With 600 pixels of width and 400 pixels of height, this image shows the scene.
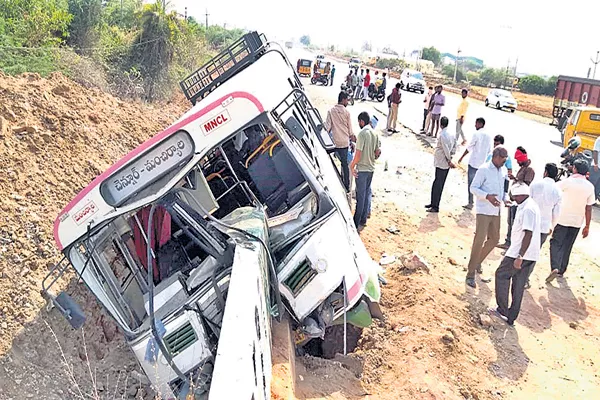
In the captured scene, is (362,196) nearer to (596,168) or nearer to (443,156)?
(443,156)

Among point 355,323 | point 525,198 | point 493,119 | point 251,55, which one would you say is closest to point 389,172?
point 251,55

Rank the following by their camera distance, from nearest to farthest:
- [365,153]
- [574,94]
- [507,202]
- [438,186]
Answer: [507,202]
[365,153]
[438,186]
[574,94]

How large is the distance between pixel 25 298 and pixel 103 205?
6.61 feet

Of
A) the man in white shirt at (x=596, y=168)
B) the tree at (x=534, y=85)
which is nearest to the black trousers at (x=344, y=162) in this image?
the man in white shirt at (x=596, y=168)

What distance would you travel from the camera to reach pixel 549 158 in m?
15.7

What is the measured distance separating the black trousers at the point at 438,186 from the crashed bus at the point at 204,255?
4313 mm

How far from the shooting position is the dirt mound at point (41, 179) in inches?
195

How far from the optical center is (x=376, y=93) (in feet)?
86.8

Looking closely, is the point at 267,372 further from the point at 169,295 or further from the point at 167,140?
the point at 167,140

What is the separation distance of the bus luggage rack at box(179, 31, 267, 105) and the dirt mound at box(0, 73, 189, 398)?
1.63 meters

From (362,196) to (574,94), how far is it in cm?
2156

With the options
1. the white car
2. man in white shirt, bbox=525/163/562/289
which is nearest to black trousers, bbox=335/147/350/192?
man in white shirt, bbox=525/163/562/289

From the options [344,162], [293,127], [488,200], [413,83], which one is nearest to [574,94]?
[413,83]

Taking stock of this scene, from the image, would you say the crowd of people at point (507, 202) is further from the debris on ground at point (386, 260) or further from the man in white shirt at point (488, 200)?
the debris on ground at point (386, 260)
